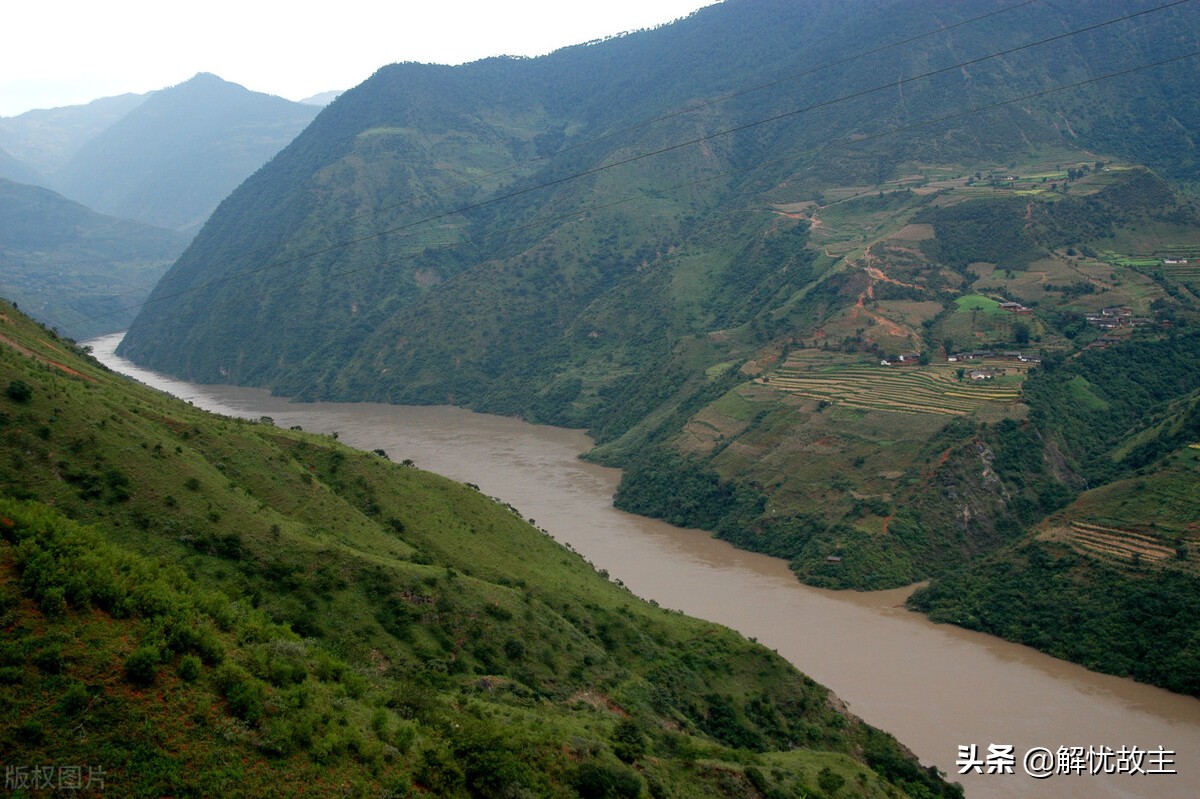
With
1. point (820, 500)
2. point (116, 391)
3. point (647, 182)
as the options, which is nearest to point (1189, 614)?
point (820, 500)

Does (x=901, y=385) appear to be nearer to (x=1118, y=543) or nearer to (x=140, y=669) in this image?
(x=1118, y=543)

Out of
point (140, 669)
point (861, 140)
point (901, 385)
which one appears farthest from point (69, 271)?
point (140, 669)

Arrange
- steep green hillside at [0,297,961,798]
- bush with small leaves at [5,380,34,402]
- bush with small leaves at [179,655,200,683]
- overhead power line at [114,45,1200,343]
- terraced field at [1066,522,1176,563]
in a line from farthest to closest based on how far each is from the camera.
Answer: overhead power line at [114,45,1200,343] < terraced field at [1066,522,1176,563] < bush with small leaves at [5,380,34,402] < bush with small leaves at [179,655,200,683] < steep green hillside at [0,297,961,798]

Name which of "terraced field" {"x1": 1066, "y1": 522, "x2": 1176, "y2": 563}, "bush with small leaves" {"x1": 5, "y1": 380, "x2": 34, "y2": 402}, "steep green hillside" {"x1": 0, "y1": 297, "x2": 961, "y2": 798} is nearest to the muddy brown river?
"steep green hillside" {"x1": 0, "y1": 297, "x2": 961, "y2": 798}

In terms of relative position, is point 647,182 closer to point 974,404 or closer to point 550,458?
point 550,458

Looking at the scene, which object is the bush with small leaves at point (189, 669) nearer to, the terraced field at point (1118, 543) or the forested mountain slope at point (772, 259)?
the forested mountain slope at point (772, 259)

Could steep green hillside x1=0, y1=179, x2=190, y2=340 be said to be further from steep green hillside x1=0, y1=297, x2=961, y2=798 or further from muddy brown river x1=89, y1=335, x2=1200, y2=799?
steep green hillside x1=0, y1=297, x2=961, y2=798

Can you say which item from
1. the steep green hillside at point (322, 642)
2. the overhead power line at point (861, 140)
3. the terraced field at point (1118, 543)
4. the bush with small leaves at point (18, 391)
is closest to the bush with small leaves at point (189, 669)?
the steep green hillside at point (322, 642)
